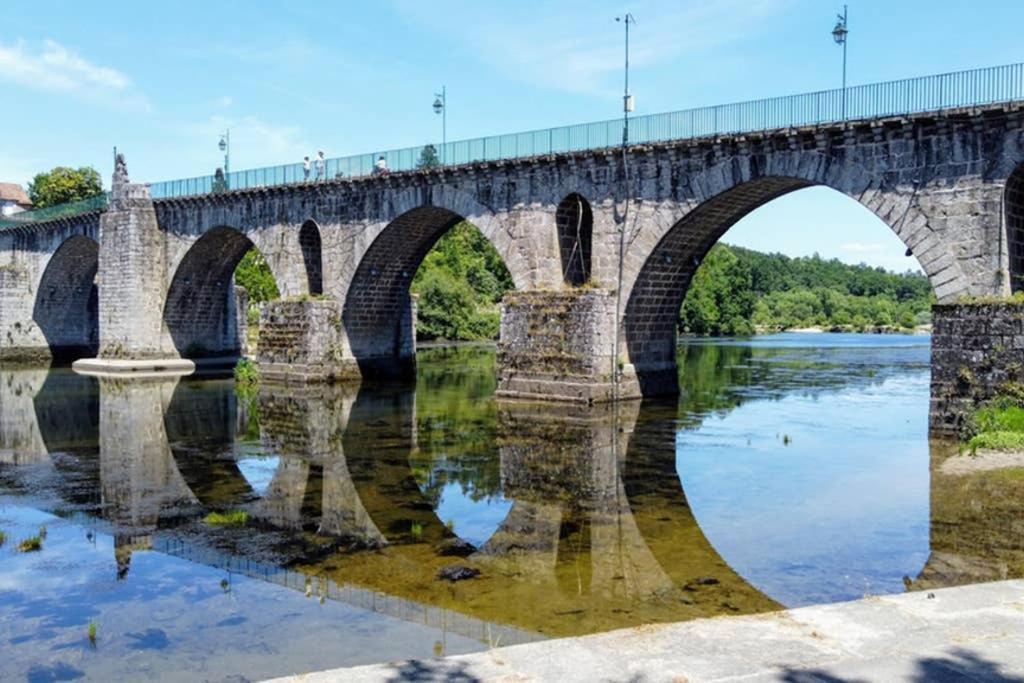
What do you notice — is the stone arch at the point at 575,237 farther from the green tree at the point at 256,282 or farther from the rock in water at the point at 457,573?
the green tree at the point at 256,282

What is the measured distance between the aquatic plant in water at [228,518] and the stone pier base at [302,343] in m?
20.1

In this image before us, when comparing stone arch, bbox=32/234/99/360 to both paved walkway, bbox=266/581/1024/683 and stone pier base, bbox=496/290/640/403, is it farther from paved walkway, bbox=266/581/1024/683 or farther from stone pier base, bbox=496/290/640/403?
paved walkway, bbox=266/581/1024/683

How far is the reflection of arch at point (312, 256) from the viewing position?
116ft

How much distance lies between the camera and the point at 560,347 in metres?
25.9

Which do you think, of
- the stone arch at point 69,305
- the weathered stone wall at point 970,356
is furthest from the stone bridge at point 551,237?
the stone arch at point 69,305

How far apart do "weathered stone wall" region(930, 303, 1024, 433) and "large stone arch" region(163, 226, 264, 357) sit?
1157 inches

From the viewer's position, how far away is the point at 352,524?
42.3ft

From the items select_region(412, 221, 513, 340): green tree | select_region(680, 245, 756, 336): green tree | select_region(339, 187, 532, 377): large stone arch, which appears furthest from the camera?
select_region(680, 245, 756, 336): green tree

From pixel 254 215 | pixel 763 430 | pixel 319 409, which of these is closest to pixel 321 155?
pixel 254 215

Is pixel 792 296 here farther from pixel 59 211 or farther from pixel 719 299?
pixel 59 211

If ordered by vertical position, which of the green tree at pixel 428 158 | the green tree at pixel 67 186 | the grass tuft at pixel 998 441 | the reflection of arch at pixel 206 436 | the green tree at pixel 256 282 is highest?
the green tree at pixel 67 186

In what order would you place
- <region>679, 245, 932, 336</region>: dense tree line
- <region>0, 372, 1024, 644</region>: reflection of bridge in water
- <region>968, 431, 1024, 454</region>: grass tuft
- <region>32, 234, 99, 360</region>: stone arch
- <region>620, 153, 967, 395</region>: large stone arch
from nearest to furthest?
1. <region>0, 372, 1024, 644</region>: reflection of bridge in water
2. <region>968, 431, 1024, 454</region>: grass tuft
3. <region>620, 153, 967, 395</region>: large stone arch
4. <region>32, 234, 99, 360</region>: stone arch
5. <region>679, 245, 932, 336</region>: dense tree line

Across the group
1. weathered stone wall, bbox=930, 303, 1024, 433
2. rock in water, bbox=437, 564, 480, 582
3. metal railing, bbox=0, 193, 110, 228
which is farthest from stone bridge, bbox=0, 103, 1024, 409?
rock in water, bbox=437, 564, 480, 582

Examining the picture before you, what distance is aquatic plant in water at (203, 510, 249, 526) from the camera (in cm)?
1298
